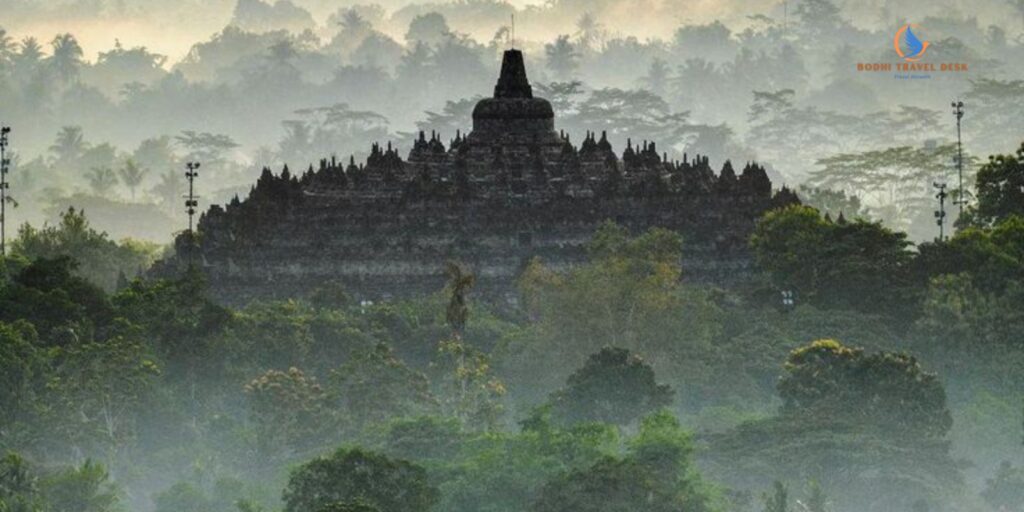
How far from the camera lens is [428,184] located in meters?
135

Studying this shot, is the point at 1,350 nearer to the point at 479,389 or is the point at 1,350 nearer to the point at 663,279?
the point at 479,389

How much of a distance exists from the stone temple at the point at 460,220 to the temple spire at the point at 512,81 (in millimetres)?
3580

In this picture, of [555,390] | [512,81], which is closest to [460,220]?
[512,81]

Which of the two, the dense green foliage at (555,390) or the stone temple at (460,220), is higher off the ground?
the stone temple at (460,220)

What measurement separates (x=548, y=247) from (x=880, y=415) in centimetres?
2627

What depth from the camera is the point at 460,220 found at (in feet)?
439

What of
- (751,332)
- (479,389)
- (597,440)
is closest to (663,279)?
(751,332)

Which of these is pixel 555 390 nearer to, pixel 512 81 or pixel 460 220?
pixel 460 220

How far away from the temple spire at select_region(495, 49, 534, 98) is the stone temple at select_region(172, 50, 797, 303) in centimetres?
358

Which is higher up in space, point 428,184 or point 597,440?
point 428,184

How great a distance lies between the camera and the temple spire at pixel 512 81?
142 metres

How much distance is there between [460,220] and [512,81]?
1021cm

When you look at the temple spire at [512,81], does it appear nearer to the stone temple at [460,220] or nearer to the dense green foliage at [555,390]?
the stone temple at [460,220]

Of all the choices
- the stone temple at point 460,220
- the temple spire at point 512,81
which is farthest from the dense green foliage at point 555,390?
the temple spire at point 512,81
